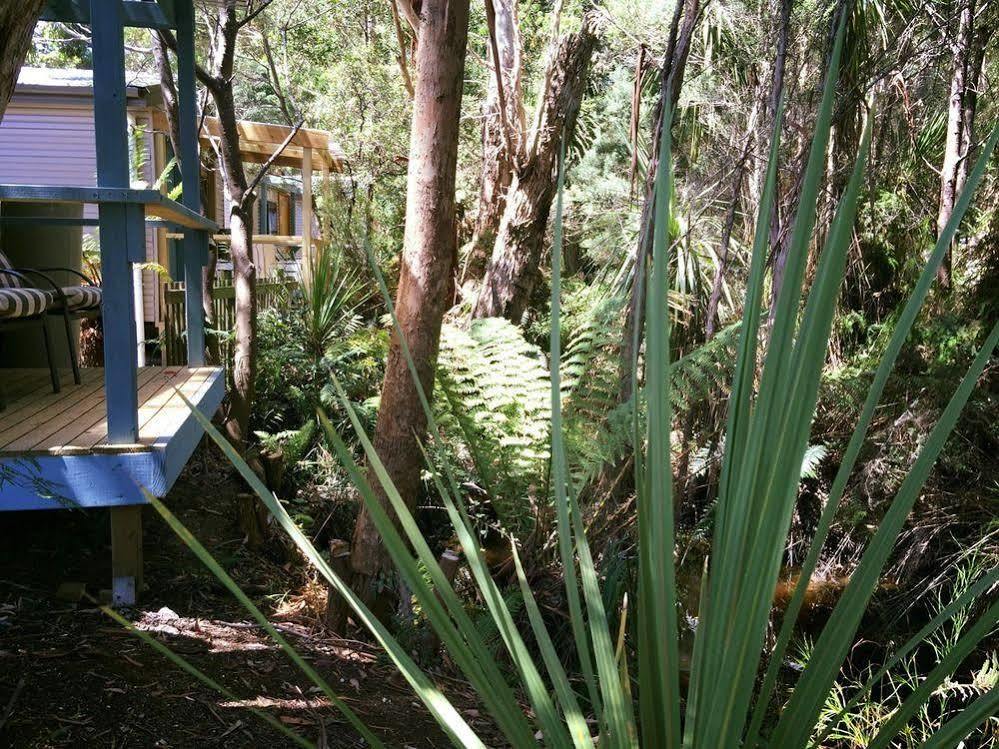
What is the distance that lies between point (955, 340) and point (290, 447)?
5080mm

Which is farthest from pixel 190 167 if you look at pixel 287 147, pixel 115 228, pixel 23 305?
pixel 287 147

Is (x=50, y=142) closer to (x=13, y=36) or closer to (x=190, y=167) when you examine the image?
(x=190, y=167)

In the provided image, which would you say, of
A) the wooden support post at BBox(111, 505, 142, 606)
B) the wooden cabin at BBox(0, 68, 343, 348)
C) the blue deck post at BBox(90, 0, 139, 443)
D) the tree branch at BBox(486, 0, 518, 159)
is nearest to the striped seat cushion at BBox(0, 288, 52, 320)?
the blue deck post at BBox(90, 0, 139, 443)

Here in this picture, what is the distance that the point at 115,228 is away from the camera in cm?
319

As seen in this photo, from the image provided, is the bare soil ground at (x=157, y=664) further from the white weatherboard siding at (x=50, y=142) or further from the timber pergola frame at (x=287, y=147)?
the timber pergola frame at (x=287, y=147)

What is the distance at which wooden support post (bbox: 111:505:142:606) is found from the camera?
142 inches

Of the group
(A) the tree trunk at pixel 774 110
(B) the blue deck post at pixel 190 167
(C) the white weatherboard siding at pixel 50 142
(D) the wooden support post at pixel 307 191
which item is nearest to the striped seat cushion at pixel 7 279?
(B) the blue deck post at pixel 190 167

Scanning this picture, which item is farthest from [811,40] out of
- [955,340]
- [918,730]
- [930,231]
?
[918,730]

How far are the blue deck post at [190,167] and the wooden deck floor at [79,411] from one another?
0.31m

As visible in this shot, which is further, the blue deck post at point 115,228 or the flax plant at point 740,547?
the blue deck post at point 115,228

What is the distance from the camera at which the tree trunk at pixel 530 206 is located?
835 centimetres

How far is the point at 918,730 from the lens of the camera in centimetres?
426

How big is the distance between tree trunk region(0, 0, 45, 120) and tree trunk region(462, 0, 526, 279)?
682cm

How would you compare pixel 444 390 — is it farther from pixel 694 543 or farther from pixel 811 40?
pixel 811 40
